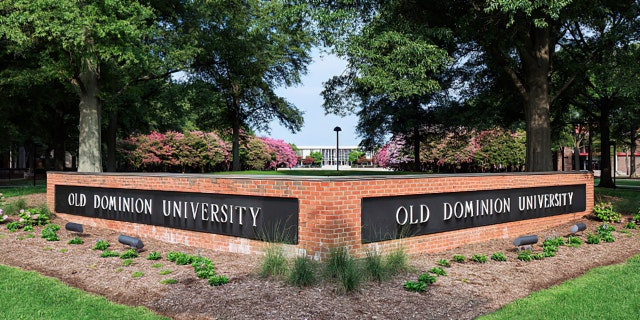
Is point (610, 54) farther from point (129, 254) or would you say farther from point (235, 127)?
point (235, 127)

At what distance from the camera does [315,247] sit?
748 centimetres

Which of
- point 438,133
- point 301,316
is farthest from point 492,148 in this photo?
point 301,316

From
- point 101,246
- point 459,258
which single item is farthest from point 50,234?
point 459,258

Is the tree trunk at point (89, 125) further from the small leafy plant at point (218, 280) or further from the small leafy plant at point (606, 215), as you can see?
the small leafy plant at point (606, 215)

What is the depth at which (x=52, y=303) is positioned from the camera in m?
5.85

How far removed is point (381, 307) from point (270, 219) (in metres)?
3.18

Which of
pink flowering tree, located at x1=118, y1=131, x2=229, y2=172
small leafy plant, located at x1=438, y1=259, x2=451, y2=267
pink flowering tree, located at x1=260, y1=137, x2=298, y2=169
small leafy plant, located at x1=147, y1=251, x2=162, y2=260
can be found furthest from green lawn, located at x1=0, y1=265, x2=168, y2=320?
pink flowering tree, located at x1=260, y1=137, x2=298, y2=169

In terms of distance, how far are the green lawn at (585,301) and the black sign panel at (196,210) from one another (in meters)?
3.71

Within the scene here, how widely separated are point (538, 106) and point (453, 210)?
9.47 meters

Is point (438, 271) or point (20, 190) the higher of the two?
point (20, 190)

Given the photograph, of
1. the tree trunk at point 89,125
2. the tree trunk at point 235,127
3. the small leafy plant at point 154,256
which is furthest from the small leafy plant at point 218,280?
the tree trunk at point 235,127

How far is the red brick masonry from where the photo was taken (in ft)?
24.5

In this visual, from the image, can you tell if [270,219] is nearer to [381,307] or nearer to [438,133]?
[381,307]

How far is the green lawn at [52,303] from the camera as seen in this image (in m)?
5.37
